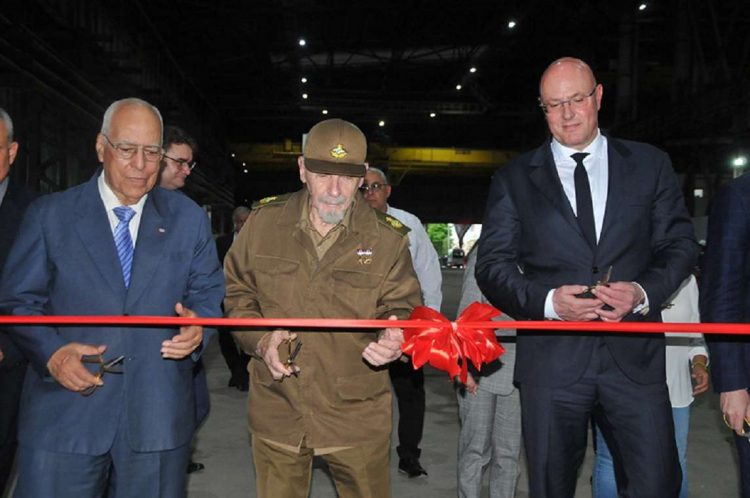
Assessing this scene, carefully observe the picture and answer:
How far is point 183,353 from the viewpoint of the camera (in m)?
2.49

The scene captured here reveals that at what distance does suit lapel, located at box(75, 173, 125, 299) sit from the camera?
8.03ft

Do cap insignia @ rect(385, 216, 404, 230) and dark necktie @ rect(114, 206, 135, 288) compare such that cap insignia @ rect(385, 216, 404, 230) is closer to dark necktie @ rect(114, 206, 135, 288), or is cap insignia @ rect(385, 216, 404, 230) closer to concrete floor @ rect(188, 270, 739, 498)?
dark necktie @ rect(114, 206, 135, 288)

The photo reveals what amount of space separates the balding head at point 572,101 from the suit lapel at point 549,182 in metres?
0.11

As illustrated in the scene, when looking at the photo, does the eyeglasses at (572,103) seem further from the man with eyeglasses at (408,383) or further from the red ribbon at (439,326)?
the man with eyeglasses at (408,383)

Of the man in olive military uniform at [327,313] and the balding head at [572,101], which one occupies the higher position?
the balding head at [572,101]

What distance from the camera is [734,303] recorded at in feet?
8.69

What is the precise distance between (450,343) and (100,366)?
122cm

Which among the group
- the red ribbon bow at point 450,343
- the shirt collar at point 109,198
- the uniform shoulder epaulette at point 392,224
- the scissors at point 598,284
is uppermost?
the shirt collar at point 109,198

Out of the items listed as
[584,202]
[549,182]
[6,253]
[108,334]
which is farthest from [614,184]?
[6,253]

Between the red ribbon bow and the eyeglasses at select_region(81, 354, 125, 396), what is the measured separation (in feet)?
3.26

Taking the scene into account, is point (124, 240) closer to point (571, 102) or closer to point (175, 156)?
point (571, 102)

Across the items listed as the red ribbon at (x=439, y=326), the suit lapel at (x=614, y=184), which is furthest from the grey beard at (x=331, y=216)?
the suit lapel at (x=614, y=184)

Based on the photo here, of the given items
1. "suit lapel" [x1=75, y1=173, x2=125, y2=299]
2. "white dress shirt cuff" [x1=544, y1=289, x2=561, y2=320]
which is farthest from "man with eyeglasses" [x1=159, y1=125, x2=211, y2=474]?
"white dress shirt cuff" [x1=544, y1=289, x2=561, y2=320]

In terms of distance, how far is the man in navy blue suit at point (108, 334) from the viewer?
238cm
